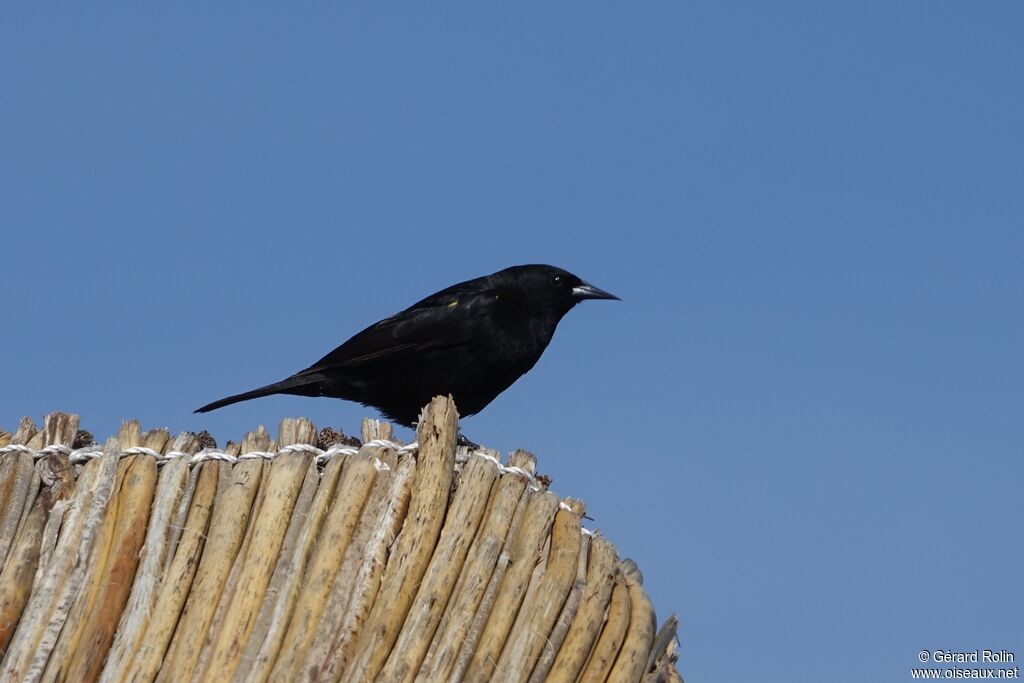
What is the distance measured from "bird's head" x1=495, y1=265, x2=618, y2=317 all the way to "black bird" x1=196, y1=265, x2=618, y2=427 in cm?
1

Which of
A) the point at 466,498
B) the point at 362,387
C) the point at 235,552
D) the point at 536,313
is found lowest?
the point at 235,552

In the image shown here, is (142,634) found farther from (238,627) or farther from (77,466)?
(77,466)

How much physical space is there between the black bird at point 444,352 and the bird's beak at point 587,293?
31 cm

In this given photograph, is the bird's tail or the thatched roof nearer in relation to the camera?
the thatched roof

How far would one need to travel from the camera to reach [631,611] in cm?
446

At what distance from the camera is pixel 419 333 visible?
8.67 meters

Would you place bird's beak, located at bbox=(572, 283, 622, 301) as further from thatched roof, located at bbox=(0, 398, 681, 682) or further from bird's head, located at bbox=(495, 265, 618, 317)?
thatched roof, located at bbox=(0, 398, 681, 682)

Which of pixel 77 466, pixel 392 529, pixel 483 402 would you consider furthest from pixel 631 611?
pixel 483 402

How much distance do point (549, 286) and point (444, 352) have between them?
1025 mm

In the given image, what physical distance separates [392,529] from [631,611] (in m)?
0.86

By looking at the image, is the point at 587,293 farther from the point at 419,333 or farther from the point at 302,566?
the point at 302,566

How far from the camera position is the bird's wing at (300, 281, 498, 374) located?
28.2 ft

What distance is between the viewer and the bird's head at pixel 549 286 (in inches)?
355

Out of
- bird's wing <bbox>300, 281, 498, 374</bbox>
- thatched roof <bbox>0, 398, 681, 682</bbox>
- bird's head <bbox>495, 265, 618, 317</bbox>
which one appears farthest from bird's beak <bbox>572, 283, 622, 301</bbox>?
thatched roof <bbox>0, 398, 681, 682</bbox>
